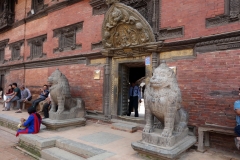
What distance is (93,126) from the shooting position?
661 centimetres

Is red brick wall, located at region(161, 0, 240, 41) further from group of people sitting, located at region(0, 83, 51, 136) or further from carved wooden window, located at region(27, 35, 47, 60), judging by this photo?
carved wooden window, located at region(27, 35, 47, 60)

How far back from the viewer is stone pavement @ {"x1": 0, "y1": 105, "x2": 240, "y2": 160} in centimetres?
397

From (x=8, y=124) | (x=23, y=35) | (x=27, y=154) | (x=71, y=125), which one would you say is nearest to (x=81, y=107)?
(x=71, y=125)

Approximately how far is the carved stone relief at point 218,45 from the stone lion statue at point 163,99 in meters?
1.71

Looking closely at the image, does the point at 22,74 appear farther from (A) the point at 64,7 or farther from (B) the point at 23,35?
(A) the point at 64,7

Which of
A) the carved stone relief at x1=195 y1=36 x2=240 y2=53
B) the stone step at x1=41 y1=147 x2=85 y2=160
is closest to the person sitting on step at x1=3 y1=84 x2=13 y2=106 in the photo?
the stone step at x1=41 y1=147 x2=85 y2=160

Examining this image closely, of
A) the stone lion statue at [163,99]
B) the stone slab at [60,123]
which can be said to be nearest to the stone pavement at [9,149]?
the stone slab at [60,123]

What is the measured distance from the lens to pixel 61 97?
6129 millimetres

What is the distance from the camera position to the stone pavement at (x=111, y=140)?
397 cm

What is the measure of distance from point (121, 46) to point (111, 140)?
11.1ft

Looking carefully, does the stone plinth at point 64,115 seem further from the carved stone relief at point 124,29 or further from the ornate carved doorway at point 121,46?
the carved stone relief at point 124,29

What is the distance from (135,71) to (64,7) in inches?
Answer: 192

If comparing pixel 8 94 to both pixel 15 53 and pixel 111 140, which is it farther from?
pixel 111 140

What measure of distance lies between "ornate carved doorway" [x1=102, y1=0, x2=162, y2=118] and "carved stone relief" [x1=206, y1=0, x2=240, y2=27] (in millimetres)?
1613
